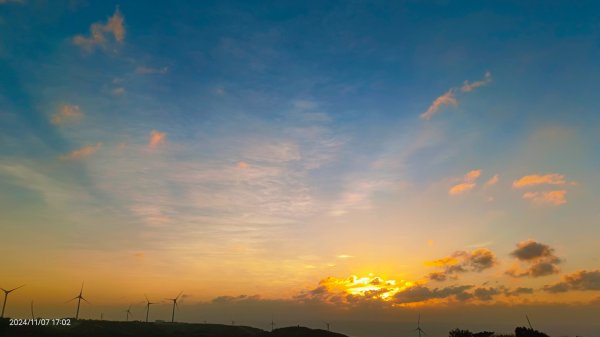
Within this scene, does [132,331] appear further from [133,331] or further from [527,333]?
[527,333]

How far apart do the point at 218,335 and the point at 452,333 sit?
10864 centimetres

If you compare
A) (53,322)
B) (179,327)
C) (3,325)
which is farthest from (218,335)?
(3,325)

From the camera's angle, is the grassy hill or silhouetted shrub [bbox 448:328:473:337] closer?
silhouetted shrub [bbox 448:328:473:337]

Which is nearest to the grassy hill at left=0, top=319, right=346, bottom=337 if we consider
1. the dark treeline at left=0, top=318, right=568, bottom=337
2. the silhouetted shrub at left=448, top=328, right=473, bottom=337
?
the dark treeline at left=0, top=318, right=568, bottom=337

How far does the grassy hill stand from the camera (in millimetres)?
141250

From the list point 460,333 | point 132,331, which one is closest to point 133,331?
point 132,331

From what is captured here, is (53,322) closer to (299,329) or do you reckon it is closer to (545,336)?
(299,329)

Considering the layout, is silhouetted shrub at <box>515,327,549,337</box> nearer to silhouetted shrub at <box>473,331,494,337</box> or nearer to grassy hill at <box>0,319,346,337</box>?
silhouetted shrub at <box>473,331,494,337</box>

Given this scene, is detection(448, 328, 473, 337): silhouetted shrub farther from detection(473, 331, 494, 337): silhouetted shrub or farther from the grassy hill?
the grassy hill

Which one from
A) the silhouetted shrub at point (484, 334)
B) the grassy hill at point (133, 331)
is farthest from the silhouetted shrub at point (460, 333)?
the grassy hill at point (133, 331)

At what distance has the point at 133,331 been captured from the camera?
169500mm

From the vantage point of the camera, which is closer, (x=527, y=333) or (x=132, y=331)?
(x=527, y=333)

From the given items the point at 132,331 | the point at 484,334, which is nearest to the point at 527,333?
the point at 484,334

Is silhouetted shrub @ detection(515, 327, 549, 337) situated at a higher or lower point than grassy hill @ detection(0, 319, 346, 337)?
higher
